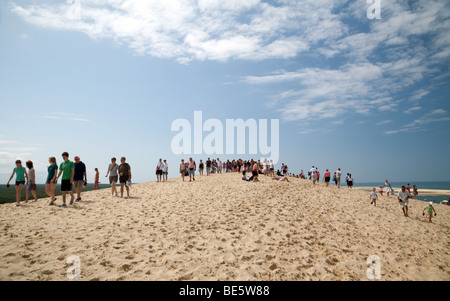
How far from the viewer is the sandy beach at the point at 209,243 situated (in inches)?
222

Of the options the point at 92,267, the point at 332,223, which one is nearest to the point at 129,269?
the point at 92,267

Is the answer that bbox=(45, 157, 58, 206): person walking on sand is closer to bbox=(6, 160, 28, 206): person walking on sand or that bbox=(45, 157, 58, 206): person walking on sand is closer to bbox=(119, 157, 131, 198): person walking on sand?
bbox=(6, 160, 28, 206): person walking on sand

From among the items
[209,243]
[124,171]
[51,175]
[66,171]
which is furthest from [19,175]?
[209,243]

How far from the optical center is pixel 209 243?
7.18 meters

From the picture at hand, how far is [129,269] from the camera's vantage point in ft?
18.1

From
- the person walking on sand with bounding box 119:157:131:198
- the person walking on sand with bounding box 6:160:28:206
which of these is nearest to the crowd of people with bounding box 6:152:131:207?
the person walking on sand with bounding box 6:160:28:206

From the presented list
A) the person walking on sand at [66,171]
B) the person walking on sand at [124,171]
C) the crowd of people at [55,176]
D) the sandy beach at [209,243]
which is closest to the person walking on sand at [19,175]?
the crowd of people at [55,176]

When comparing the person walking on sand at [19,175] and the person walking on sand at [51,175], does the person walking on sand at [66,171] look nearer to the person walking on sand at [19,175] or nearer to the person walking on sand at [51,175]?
the person walking on sand at [51,175]

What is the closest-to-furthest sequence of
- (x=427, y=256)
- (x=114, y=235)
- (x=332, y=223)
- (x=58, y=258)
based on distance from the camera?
(x=58, y=258) → (x=114, y=235) → (x=427, y=256) → (x=332, y=223)

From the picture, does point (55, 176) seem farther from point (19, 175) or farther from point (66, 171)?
point (19, 175)

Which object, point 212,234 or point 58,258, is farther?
point 212,234

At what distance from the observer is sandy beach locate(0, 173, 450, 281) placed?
564 cm
